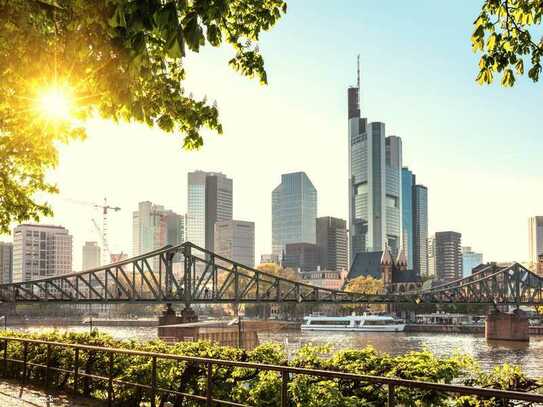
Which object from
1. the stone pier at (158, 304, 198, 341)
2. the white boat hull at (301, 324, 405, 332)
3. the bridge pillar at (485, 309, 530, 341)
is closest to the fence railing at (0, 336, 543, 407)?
A: the stone pier at (158, 304, 198, 341)

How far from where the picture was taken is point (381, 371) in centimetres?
1195

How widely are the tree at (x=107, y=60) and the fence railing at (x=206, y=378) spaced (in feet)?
13.7

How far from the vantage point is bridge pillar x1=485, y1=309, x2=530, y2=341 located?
347 ft

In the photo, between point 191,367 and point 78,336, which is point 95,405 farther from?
point 78,336

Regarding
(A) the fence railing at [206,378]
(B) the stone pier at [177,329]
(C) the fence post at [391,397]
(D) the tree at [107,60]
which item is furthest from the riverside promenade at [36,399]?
(B) the stone pier at [177,329]

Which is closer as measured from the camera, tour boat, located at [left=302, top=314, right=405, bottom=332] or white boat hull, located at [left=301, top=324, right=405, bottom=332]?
white boat hull, located at [left=301, top=324, right=405, bottom=332]

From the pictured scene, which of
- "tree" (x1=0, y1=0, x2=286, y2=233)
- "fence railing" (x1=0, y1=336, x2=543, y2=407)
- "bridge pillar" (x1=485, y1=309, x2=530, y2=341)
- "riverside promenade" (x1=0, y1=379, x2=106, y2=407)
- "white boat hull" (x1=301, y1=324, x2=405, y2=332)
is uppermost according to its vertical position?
"tree" (x1=0, y1=0, x2=286, y2=233)

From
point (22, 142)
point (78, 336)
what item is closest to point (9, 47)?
point (22, 142)

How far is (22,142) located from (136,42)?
14.0m

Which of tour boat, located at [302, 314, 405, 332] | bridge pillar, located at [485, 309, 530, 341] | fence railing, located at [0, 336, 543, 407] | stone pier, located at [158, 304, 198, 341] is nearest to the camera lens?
fence railing, located at [0, 336, 543, 407]

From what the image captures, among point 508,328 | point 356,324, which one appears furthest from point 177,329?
point 356,324

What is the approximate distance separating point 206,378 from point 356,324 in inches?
5014

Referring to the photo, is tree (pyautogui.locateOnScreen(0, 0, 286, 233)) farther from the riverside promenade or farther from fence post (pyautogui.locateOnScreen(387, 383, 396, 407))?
the riverside promenade

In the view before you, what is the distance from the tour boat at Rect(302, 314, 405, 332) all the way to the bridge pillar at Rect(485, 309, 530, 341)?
25656 mm
